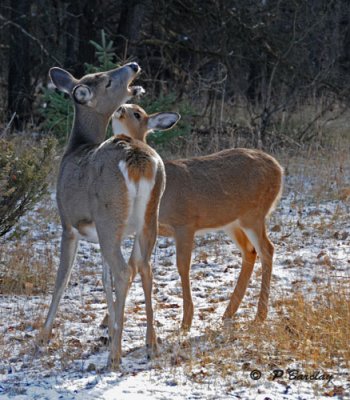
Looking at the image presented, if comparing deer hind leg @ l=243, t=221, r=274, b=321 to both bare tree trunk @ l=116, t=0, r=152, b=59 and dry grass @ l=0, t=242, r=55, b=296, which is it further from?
bare tree trunk @ l=116, t=0, r=152, b=59

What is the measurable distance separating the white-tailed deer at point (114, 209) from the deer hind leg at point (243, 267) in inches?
45.7

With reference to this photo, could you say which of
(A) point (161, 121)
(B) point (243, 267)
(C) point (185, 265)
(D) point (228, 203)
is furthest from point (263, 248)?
(A) point (161, 121)

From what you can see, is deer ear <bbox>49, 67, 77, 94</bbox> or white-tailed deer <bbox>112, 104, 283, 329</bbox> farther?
deer ear <bbox>49, 67, 77, 94</bbox>

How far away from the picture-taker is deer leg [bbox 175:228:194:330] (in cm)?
697

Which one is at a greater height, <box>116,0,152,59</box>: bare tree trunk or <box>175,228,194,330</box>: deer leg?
<box>116,0,152,59</box>: bare tree trunk

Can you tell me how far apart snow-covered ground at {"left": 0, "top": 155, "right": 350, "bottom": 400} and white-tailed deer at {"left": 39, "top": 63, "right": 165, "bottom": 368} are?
26 centimetres

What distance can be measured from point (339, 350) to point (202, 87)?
9.52 metres

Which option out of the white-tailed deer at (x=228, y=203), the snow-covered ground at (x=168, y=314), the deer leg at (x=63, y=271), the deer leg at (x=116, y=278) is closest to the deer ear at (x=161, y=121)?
the white-tailed deer at (x=228, y=203)

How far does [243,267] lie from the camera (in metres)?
7.55

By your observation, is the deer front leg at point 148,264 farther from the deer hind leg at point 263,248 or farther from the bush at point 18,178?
the bush at point 18,178

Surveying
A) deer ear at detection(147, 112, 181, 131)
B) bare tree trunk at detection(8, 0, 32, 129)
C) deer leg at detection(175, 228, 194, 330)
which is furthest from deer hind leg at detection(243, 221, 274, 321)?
bare tree trunk at detection(8, 0, 32, 129)

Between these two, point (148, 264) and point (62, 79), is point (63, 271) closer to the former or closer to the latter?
point (148, 264)

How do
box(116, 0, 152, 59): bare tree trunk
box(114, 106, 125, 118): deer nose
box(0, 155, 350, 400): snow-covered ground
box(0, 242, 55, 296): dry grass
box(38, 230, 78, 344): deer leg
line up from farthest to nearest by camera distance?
1. box(116, 0, 152, 59): bare tree trunk
2. box(114, 106, 125, 118): deer nose
3. box(0, 242, 55, 296): dry grass
4. box(38, 230, 78, 344): deer leg
5. box(0, 155, 350, 400): snow-covered ground

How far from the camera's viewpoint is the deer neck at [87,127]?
714cm
